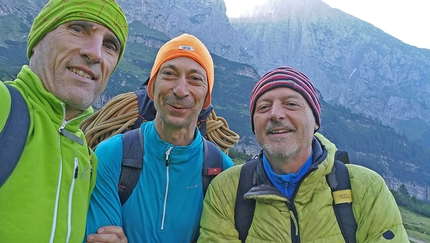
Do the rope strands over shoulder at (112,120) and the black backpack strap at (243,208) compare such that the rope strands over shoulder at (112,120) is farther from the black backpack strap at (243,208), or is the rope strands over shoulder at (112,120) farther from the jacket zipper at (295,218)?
the jacket zipper at (295,218)

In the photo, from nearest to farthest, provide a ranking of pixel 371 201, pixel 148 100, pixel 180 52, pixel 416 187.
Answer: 1. pixel 371 201
2. pixel 180 52
3. pixel 148 100
4. pixel 416 187

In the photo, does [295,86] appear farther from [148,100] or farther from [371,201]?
[148,100]

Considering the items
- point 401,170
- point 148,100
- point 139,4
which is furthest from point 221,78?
point 148,100

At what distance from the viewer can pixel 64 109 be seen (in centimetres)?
250

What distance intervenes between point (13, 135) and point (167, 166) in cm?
161

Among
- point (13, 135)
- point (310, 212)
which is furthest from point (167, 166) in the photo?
point (13, 135)

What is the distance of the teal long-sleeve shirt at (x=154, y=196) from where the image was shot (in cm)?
305

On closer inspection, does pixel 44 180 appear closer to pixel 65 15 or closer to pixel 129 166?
pixel 129 166

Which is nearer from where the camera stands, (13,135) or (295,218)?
Answer: (13,135)

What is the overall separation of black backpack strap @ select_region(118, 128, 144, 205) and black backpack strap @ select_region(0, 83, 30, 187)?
49.0 inches

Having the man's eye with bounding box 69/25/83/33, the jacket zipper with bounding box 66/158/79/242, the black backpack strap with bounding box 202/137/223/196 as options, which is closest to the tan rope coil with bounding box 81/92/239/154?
the black backpack strap with bounding box 202/137/223/196

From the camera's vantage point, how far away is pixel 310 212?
3025mm

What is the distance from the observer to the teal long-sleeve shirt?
305 cm

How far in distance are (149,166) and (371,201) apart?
219 centimetres
